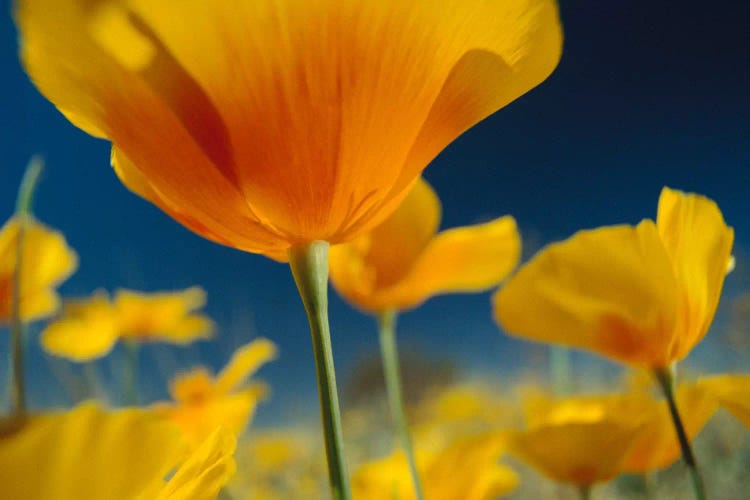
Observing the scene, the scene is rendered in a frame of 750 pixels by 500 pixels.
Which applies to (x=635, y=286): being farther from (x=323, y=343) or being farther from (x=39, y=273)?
(x=39, y=273)

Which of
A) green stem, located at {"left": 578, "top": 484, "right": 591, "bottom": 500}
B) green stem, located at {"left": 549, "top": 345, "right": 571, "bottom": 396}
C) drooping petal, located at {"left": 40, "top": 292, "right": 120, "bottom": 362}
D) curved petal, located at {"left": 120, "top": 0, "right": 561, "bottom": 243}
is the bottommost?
green stem, located at {"left": 578, "top": 484, "right": 591, "bottom": 500}

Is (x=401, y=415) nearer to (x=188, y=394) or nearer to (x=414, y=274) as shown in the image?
(x=414, y=274)

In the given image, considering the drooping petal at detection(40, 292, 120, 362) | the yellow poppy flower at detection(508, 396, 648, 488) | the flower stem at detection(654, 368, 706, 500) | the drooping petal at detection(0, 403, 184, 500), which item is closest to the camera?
the drooping petal at detection(0, 403, 184, 500)

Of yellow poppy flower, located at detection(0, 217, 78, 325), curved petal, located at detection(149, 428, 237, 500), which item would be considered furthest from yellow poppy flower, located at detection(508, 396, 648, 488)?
yellow poppy flower, located at detection(0, 217, 78, 325)

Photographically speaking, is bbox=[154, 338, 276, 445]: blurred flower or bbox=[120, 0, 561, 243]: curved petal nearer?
bbox=[120, 0, 561, 243]: curved petal

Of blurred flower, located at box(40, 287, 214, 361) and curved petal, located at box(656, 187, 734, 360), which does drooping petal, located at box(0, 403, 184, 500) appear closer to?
curved petal, located at box(656, 187, 734, 360)

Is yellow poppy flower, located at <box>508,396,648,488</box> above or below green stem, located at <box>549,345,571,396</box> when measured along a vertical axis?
below

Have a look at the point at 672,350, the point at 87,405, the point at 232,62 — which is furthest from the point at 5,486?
the point at 672,350

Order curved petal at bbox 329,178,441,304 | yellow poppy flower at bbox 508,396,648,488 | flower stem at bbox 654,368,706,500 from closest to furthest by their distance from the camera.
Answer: flower stem at bbox 654,368,706,500 → yellow poppy flower at bbox 508,396,648,488 → curved petal at bbox 329,178,441,304
